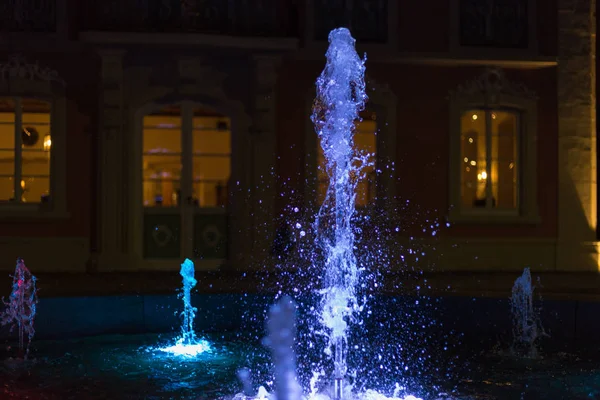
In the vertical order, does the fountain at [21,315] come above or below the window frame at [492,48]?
below

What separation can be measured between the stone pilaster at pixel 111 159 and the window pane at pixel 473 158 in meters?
6.35

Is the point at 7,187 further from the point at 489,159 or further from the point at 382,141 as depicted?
the point at 489,159

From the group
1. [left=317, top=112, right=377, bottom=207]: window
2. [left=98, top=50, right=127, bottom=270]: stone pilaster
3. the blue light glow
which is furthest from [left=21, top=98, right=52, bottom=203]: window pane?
the blue light glow

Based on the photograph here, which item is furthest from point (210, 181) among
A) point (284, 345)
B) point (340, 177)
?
point (340, 177)

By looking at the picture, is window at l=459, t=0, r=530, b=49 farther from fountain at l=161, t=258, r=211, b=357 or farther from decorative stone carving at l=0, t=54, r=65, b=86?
fountain at l=161, t=258, r=211, b=357

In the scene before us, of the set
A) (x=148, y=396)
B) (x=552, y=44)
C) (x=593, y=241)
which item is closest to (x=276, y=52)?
(x=552, y=44)

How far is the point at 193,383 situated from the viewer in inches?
243

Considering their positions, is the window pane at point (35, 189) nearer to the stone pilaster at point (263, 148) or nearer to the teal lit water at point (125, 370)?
the stone pilaster at point (263, 148)

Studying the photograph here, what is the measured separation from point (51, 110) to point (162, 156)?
2.08 m

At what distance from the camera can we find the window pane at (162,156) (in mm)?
15039

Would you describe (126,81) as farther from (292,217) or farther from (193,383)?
(193,383)

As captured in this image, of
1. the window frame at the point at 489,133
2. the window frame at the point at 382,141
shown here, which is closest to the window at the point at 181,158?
the window frame at the point at 382,141

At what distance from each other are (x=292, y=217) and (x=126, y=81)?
3.84 meters

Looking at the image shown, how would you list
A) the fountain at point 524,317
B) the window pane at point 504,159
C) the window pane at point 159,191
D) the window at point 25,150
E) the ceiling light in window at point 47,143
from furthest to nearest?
the window pane at point 504,159
the window pane at point 159,191
the ceiling light in window at point 47,143
the window at point 25,150
the fountain at point 524,317
